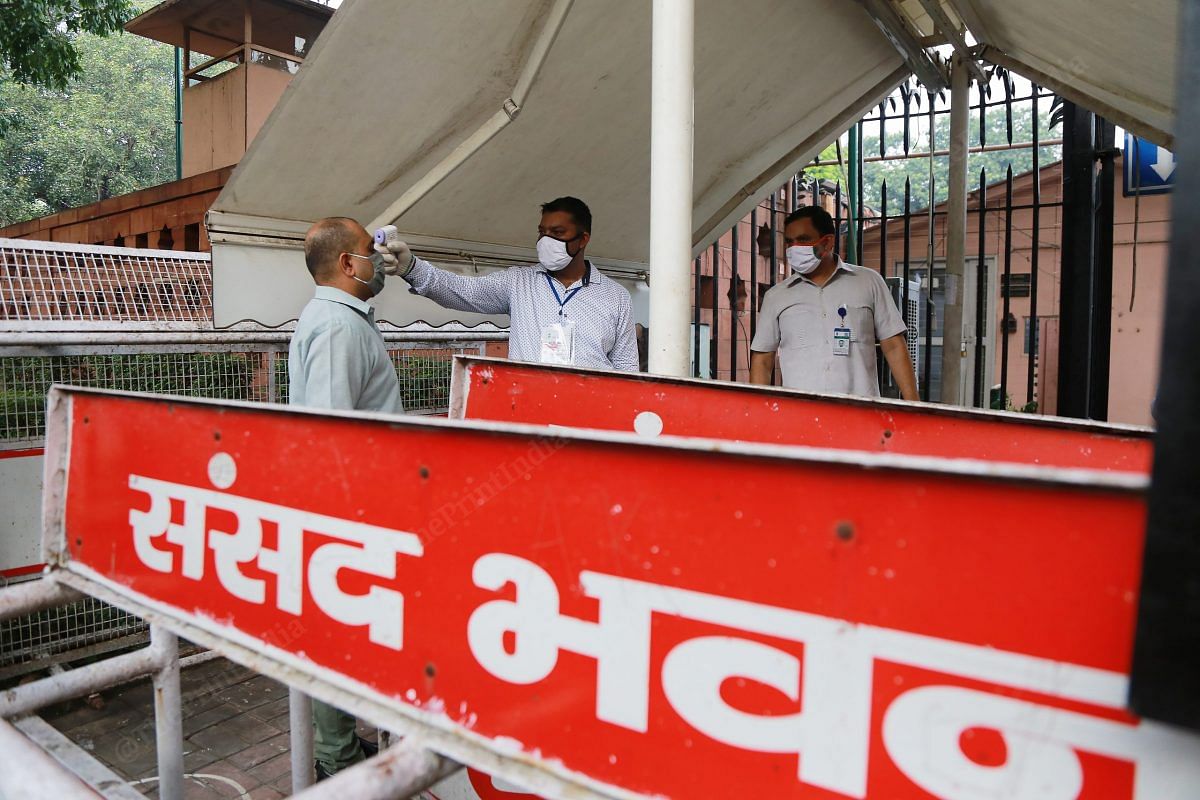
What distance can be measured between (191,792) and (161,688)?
1303mm

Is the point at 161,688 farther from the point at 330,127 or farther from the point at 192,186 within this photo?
the point at 192,186

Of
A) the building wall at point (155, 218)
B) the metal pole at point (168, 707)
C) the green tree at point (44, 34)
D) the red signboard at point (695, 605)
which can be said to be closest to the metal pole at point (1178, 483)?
the red signboard at point (695, 605)

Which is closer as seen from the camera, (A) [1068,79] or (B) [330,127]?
(B) [330,127]

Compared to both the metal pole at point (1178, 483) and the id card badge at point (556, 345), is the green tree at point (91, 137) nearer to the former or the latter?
the id card badge at point (556, 345)

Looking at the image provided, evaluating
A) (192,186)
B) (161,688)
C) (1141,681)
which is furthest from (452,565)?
(192,186)

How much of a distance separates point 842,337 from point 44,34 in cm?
933

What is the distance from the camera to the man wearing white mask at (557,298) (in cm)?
348

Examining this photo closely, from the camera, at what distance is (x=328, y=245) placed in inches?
110

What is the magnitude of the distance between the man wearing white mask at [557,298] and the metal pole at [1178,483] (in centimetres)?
296

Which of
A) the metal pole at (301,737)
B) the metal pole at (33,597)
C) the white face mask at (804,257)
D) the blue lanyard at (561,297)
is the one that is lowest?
the metal pole at (301,737)

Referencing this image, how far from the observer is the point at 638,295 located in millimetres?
5613

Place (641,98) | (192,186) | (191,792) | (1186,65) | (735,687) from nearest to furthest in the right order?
1. (1186,65)
2. (735,687)
3. (191,792)
4. (641,98)
5. (192,186)

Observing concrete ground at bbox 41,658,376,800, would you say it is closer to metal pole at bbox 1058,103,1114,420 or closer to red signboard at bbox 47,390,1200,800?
red signboard at bbox 47,390,1200,800

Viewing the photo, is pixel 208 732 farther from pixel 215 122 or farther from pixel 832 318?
pixel 215 122
